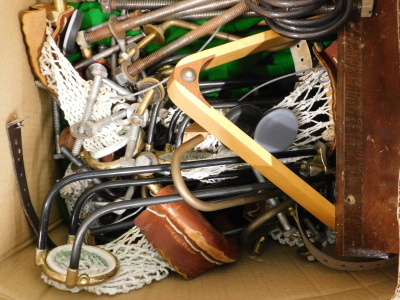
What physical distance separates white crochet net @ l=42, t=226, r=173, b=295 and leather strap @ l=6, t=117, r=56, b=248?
143mm

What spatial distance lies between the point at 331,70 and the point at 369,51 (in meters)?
0.12

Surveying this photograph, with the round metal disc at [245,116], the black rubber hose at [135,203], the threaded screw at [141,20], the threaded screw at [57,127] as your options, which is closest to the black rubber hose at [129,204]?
the black rubber hose at [135,203]

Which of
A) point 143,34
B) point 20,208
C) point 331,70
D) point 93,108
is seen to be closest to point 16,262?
point 20,208

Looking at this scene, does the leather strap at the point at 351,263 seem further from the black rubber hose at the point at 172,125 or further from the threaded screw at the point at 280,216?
the black rubber hose at the point at 172,125

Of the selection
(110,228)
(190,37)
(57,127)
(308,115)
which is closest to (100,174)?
(110,228)

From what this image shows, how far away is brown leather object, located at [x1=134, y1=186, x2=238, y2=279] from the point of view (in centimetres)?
79

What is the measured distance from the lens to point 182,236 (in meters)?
0.79

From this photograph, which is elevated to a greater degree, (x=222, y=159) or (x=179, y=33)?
(x=179, y=33)

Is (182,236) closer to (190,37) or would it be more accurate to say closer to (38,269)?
(38,269)

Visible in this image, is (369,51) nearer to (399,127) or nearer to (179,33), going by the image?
(399,127)

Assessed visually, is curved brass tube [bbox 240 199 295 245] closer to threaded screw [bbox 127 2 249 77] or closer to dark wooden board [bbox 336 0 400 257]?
dark wooden board [bbox 336 0 400 257]

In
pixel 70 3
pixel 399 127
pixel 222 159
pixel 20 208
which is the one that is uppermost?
pixel 70 3

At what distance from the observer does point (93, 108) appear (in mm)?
901

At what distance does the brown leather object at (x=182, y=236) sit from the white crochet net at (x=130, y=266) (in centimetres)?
5
